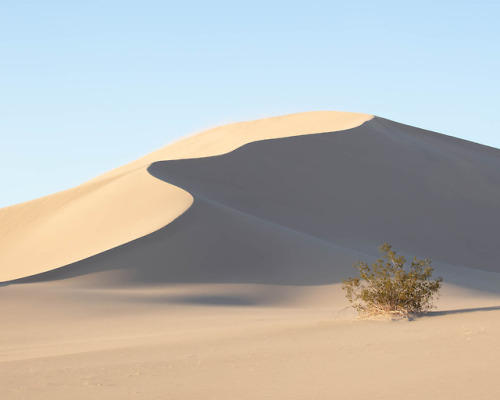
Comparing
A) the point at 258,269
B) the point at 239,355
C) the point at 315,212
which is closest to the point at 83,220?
the point at 315,212

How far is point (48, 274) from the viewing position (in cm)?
2195

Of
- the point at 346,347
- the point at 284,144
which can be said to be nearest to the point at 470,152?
the point at 284,144

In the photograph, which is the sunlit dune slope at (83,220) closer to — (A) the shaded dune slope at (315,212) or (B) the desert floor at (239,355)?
(A) the shaded dune slope at (315,212)

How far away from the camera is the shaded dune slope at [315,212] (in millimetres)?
22644

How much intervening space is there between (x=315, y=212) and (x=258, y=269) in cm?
902

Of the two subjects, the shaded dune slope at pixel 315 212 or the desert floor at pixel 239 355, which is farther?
the shaded dune slope at pixel 315 212

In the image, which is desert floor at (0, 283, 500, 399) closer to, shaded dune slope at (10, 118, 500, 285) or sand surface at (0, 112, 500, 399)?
sand surface at (0, 112, 500, 399)

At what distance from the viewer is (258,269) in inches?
891

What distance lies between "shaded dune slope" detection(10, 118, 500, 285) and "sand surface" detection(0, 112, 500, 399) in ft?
0.29

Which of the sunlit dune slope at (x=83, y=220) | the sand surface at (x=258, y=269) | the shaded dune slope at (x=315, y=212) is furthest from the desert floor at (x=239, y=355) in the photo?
the sunlit dune slope at (x=83, y=220)

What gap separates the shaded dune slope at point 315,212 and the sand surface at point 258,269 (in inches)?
3.5

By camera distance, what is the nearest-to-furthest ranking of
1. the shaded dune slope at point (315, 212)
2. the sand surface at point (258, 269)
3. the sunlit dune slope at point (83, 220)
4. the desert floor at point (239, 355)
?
the desert floor at point (239, 355) → the sand surface at point (258, 269) → the shaded dune slope at point (315, 212) → the sunlit dune slope at point (83, 220)

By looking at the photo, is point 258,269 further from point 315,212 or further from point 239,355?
point 239,355

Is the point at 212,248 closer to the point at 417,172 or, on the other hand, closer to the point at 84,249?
the point at 84,249
